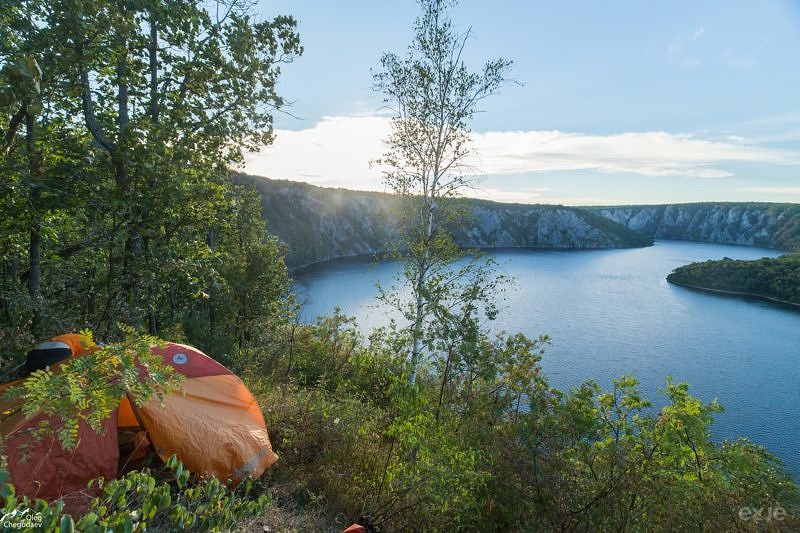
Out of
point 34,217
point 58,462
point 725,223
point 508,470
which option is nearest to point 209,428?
point 58,462

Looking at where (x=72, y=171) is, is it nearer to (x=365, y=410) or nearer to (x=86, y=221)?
(x=86, y=221)

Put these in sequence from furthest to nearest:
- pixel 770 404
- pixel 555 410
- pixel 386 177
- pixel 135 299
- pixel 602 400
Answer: pixel 770 404 → pixel 386 177 → pixel 602 400 → pixel 555 410 → pixel 135 299

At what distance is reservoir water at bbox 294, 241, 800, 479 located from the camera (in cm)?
2298

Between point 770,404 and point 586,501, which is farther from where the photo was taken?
point 770,404

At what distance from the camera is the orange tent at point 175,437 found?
4.04 m

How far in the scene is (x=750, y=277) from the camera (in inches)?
2549

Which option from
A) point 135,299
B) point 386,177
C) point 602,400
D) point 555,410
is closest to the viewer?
point 135,299

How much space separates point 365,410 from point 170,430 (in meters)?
3.85

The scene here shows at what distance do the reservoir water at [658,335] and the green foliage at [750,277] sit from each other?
6.66 metres

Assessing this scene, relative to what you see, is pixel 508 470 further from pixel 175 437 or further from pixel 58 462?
pixel 58 462

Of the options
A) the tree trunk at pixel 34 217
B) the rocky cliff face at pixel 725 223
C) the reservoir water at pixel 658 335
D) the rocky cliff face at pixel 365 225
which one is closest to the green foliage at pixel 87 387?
the tree trunk at pixel 34 217

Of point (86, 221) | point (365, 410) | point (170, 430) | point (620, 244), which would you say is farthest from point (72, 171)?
point (620, 244)

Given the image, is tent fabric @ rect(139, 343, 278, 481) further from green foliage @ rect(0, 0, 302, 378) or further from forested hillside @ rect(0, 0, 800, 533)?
green foliage @ rect(0, 0, 302, 378)

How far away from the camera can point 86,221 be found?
6520 mm
